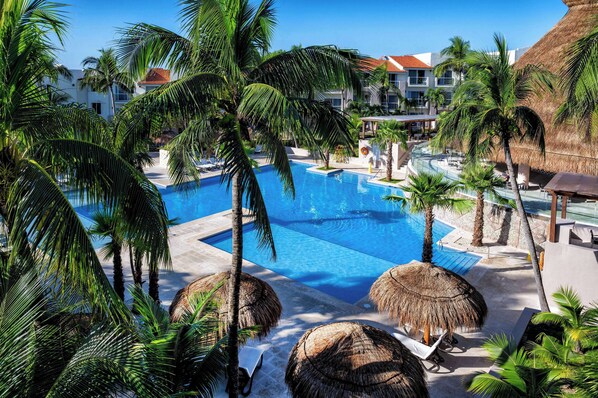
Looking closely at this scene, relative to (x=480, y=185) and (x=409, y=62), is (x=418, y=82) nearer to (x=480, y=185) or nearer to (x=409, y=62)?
(x=409, y=62)

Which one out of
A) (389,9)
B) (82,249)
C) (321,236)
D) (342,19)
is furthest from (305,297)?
(389,9)

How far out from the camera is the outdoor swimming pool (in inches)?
577

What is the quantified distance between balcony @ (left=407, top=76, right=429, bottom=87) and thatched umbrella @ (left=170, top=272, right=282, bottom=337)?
5085 centimetres

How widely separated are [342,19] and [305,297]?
55.0ft

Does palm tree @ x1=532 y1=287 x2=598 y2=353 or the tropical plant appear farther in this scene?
the tropical plant

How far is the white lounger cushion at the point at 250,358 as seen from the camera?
8.22m

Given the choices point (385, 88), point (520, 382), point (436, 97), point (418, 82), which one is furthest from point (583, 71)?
point (418, 82)

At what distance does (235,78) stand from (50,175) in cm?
→ 269

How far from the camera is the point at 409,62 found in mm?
55312

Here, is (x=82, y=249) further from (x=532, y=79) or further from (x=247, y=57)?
(x=532, y=79)

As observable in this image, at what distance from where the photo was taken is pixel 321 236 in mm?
18453

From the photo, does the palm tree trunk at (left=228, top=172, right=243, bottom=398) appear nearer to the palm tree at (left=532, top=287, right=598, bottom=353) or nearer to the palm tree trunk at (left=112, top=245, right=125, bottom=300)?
the palm tree trunk at (left=112, top=245, right=125, bottom=300)

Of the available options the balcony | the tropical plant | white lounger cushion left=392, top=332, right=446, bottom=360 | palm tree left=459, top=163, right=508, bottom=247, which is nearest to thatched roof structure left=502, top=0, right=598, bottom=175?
palm tree left=459, top=163, right=508, bottom=247

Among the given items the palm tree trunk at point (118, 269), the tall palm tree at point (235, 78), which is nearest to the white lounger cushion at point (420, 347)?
the tall palm tree at point (235, 78)
